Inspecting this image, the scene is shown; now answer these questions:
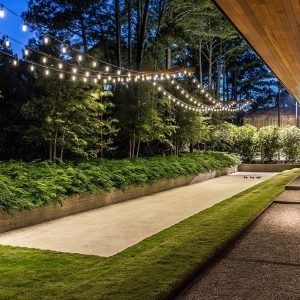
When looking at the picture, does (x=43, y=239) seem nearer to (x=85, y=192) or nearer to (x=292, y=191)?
(x=85, y=192)

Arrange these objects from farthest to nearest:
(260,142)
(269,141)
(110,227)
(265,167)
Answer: (260,142) → (269,141) → (265,167) → (110,227)

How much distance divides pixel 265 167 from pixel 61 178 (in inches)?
562

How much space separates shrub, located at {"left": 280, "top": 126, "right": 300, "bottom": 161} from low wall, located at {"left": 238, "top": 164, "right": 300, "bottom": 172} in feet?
4.42

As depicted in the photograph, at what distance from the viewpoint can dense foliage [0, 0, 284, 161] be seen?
35.1ft

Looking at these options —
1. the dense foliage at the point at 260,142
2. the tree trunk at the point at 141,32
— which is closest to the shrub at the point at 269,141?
the dense foliage at the point at 260,142

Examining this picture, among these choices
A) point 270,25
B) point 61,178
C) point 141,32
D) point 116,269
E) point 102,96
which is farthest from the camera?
point 141,32

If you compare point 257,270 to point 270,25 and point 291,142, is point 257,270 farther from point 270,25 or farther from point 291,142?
point 291,142

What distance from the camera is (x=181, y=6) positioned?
19.4 meters

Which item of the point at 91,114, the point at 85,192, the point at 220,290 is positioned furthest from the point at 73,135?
the point at 220,290

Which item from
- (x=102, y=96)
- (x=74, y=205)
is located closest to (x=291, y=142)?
(x=102, y=96)

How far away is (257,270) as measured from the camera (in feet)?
13.1

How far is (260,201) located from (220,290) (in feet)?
15.9

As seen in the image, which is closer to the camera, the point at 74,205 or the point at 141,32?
the point at 74,205

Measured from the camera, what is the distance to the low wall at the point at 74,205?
658cm
